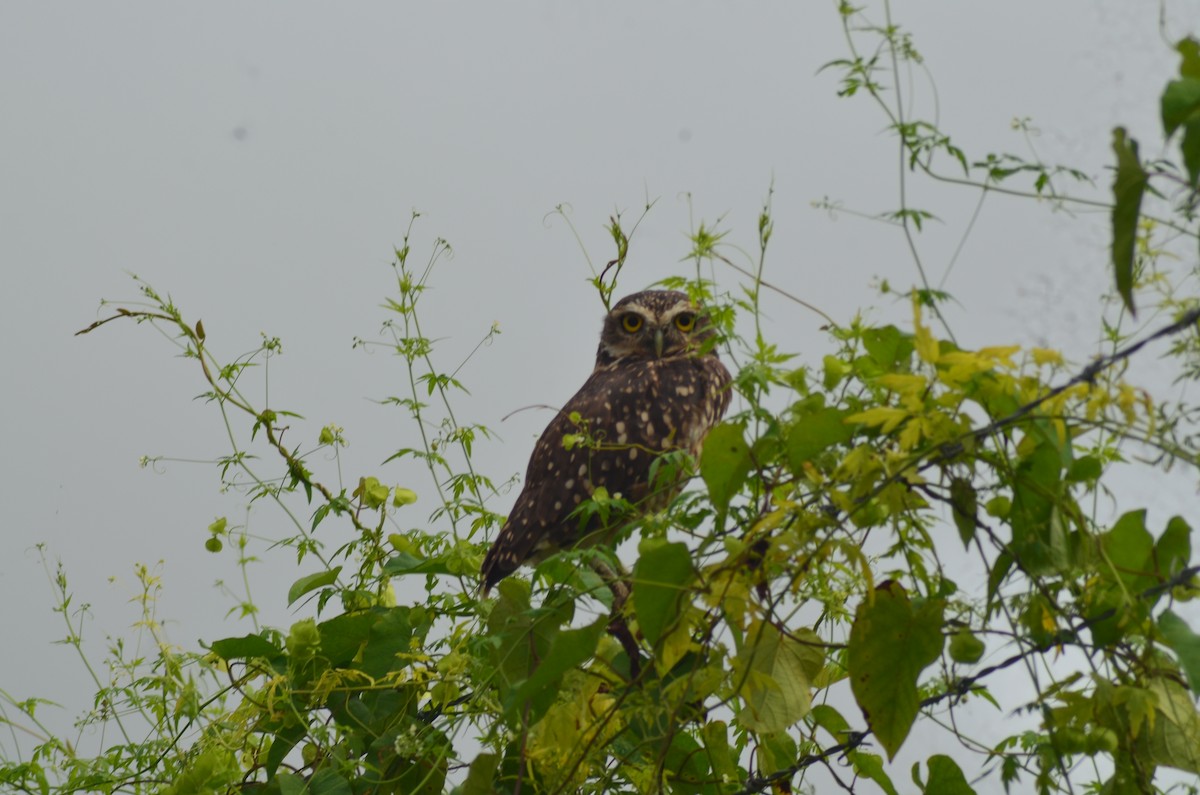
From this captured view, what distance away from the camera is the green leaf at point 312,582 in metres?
1.67

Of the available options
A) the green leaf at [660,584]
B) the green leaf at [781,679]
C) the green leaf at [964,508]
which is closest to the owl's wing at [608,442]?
the green leaf at [781,679]

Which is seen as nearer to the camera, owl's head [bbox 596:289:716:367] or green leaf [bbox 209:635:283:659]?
green leaf [bbox 209:635:283:659]

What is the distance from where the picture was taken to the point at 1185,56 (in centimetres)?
86

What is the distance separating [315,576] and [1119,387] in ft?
3.67

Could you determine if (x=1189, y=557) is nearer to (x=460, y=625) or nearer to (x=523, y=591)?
(x=523, y=591)

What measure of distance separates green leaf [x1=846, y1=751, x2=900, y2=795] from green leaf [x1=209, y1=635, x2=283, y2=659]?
791 millimetres

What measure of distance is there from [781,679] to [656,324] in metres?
1.88

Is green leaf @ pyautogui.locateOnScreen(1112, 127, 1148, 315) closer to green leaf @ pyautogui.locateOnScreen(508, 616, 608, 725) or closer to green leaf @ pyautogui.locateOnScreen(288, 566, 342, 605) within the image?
green leaf @ pyautogui.locateOnScreen(508, 616, 608, 725)

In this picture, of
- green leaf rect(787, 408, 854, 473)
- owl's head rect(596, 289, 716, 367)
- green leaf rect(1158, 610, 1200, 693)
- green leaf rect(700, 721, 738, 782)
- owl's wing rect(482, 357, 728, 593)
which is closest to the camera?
green leaf rect(1158, 610, 1200, 693)

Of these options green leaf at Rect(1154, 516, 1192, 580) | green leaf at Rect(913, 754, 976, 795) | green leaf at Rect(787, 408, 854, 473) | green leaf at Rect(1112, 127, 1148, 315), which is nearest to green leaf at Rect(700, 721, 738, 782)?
green leaf at Rect(913, 754, 976, 795)

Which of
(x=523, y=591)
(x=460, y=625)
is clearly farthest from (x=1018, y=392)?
(x=460, y=625)

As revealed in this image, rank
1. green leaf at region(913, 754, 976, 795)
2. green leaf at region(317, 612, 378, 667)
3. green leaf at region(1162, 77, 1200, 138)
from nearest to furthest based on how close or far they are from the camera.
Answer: green leaf at region(1162, 77, 1200, 138), green leaf at region(913, 754, 976, 795), green leaf at region(317, 612, 378, 667)

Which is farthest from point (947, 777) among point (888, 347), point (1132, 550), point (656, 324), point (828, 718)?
point (656, 324)

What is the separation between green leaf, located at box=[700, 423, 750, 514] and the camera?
1146 millimetres
